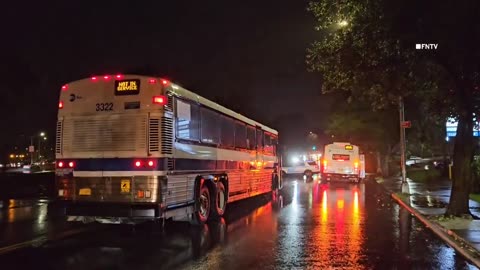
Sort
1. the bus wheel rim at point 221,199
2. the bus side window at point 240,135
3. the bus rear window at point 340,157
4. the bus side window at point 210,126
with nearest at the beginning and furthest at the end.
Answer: the bus side window at point 210,126 < the bus wheel rim at point 221,199 < the bus side window at point 240,135 < the bus rear window at point 340,157

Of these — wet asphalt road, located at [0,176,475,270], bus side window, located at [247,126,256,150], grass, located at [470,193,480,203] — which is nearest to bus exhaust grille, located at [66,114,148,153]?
wet asphalt road, located at [0,176,475,270]

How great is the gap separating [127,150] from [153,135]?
2.34ft

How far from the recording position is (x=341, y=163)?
3803 centimetres

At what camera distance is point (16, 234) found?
12.4 metres

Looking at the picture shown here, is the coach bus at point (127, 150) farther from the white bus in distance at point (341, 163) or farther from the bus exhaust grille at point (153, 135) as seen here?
the white bus in distance at point (341, 163)

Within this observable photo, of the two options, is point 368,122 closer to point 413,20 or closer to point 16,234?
point 413,20

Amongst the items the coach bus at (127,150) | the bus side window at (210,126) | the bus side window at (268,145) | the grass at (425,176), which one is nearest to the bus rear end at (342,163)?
the grass at (425,176)

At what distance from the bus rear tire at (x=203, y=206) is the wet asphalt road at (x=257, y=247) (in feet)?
0.93

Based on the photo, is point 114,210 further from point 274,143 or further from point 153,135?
point 274,143

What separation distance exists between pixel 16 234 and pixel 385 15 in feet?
33.8

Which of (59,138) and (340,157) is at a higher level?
(340,157)

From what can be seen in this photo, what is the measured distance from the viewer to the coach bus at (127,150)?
467 inches

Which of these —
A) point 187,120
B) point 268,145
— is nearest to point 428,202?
point 268,145
